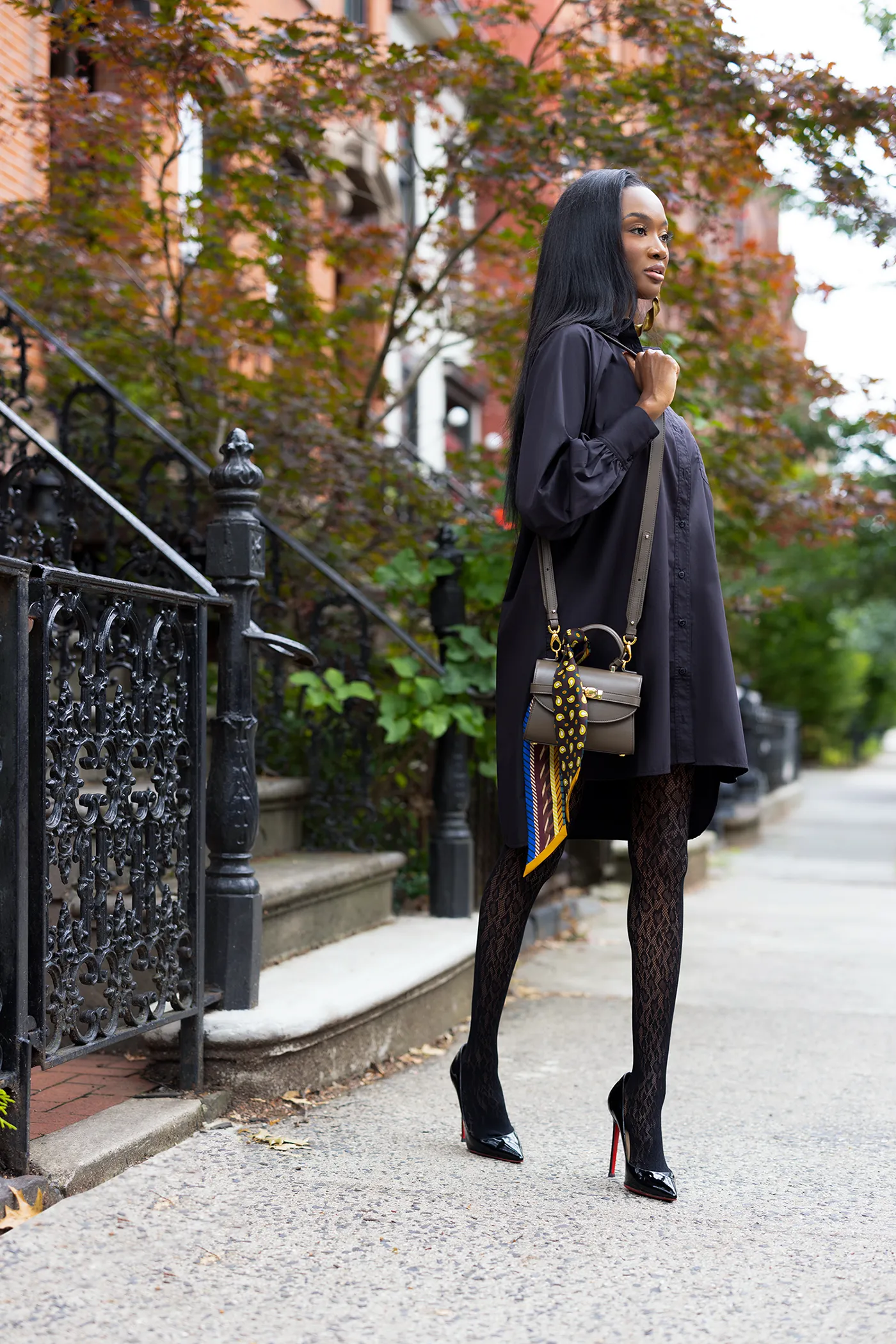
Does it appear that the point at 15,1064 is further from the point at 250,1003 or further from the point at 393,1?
the point at 393,1

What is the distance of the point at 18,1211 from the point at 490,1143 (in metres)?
1.04

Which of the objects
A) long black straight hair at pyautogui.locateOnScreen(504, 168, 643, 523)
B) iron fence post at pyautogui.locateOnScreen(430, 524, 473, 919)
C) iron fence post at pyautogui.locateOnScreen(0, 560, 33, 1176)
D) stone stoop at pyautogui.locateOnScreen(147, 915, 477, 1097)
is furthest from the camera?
iron fence post at pyautogui.locateOnScreen(430, 524, 473, 919)

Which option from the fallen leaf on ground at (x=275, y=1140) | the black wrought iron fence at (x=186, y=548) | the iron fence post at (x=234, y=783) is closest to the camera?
the fallen leaf on ground at (x=275, y=1140)

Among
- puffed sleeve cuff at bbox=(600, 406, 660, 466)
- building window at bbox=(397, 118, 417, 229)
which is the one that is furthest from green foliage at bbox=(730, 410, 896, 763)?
puffed sleeve cuff at bbox=(600, 406, 660, 466)

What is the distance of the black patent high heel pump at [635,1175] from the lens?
9.15 ft

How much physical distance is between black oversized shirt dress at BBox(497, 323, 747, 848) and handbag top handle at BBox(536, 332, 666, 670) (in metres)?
0.03

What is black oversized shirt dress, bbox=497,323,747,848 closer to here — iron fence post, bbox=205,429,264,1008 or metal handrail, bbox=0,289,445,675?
iron fence post, bbox=205,429,264,1008

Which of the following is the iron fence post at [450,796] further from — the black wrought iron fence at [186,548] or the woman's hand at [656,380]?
the woman's hand at [656,380]

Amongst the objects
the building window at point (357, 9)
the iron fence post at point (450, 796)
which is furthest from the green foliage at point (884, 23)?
the building window at point (357, 9)

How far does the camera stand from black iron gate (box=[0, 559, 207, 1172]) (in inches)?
102

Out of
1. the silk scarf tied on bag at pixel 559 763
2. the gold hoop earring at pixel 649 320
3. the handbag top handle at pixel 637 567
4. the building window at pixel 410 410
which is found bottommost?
the silk scarf tied on bag at pixel 559 763

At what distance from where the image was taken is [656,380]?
2.86 metres

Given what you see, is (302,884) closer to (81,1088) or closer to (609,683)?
(81,1088)

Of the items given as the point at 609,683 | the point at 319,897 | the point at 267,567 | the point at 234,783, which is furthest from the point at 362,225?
the point at 609,683
